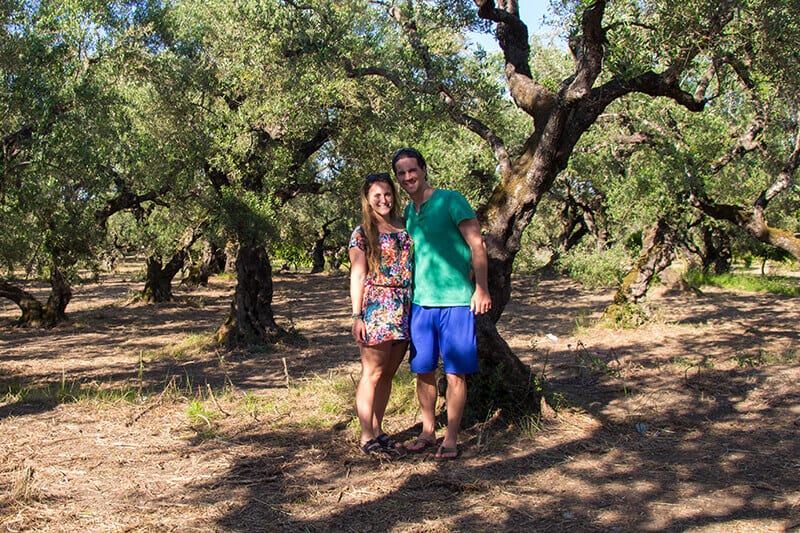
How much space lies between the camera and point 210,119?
9.99m

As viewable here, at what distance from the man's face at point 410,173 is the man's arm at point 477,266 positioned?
1.27ft

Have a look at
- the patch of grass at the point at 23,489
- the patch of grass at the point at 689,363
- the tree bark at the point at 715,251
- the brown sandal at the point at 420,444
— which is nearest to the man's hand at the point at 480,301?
the brown sandal at the point at 420,444

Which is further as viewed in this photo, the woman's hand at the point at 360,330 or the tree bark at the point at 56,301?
the tree bark at the point at 56,301

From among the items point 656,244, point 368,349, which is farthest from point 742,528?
point 656,244

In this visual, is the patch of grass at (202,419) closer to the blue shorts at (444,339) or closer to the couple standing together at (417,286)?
the couple standing together at (417,286)

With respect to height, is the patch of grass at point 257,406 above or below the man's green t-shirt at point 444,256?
below

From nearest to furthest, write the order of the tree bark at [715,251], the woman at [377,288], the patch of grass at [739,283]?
the woman at [377,288], the patch of grass at [739,283], the tree bark at [715,251]

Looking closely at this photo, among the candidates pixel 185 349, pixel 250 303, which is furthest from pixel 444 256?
pixel 185 349

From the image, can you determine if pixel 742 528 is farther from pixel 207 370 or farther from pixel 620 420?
pixel 207 370

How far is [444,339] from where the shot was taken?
417 cm

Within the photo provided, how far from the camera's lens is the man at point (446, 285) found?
4.14 meters

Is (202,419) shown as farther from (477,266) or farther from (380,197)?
(477,266)

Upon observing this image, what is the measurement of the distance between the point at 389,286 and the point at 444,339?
479 millimetres

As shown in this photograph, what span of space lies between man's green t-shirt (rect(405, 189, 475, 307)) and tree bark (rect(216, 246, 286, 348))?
6.93m
